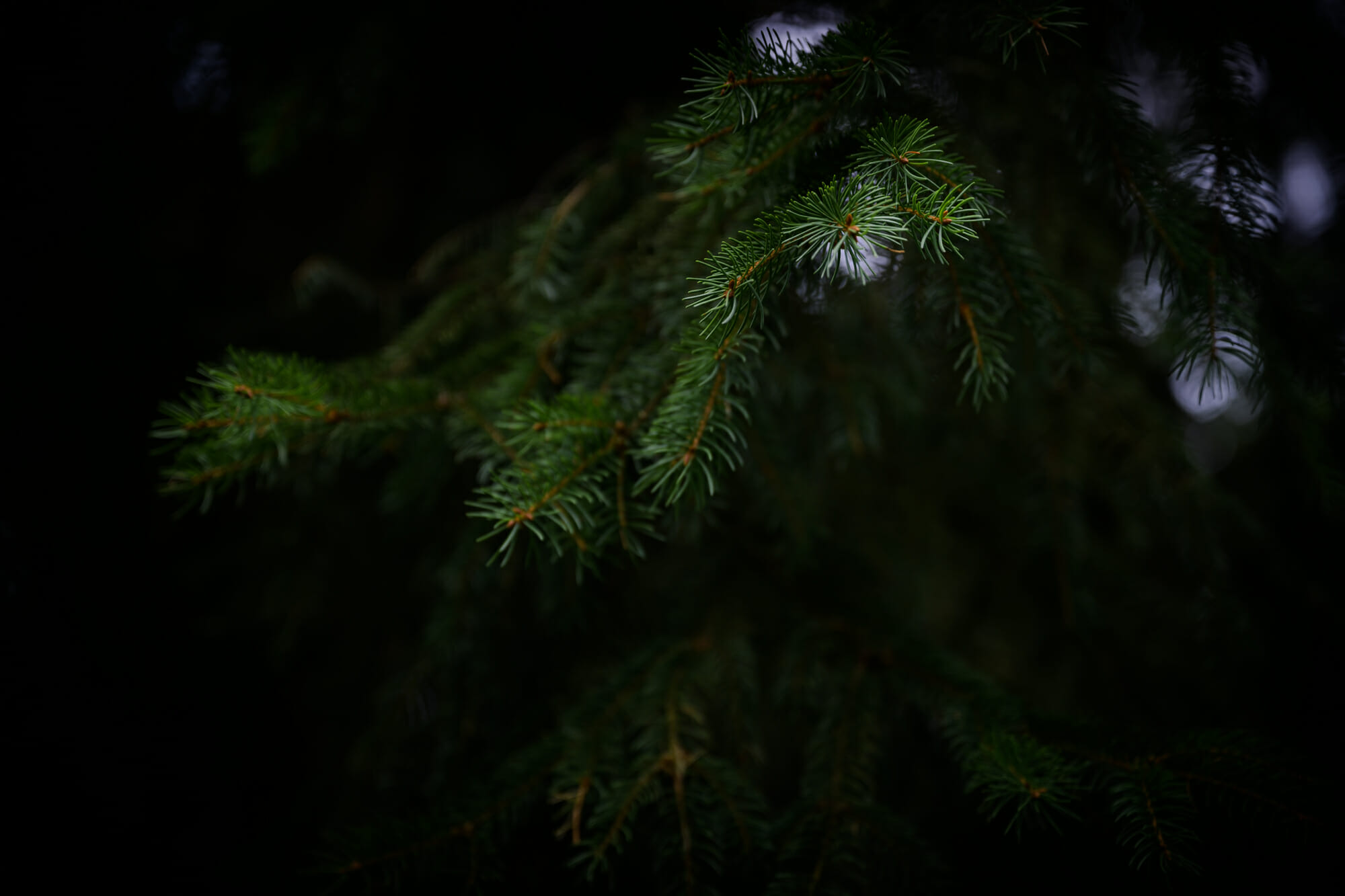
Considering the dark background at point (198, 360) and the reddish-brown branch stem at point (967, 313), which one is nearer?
the reddish-brown branch stem at point (967, 313)

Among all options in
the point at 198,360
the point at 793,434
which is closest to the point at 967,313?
the point at 793,434

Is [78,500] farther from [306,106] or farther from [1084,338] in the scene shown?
[1084,338]

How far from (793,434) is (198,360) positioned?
4.18 ft

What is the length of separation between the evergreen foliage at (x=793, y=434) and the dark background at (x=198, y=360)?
0.38 meters

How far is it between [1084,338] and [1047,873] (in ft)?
2.30

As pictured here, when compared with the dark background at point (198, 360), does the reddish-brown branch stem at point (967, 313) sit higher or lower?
higher

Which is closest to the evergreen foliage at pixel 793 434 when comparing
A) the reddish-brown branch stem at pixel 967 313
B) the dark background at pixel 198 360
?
the reddish-brown branch stem at pixel 967 313

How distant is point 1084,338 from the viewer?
719 millimetres

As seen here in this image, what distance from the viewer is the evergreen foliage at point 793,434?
58cm

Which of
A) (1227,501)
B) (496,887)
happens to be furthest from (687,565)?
(1227,501)

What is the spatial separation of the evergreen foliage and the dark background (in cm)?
38

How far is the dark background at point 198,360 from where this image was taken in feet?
3.64

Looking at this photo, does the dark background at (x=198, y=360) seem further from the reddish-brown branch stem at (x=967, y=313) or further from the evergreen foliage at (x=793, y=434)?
the reddish-brown branch stem at (x=967, y=313)

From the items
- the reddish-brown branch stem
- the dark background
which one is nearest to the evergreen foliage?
the reddish-brown branch stem
